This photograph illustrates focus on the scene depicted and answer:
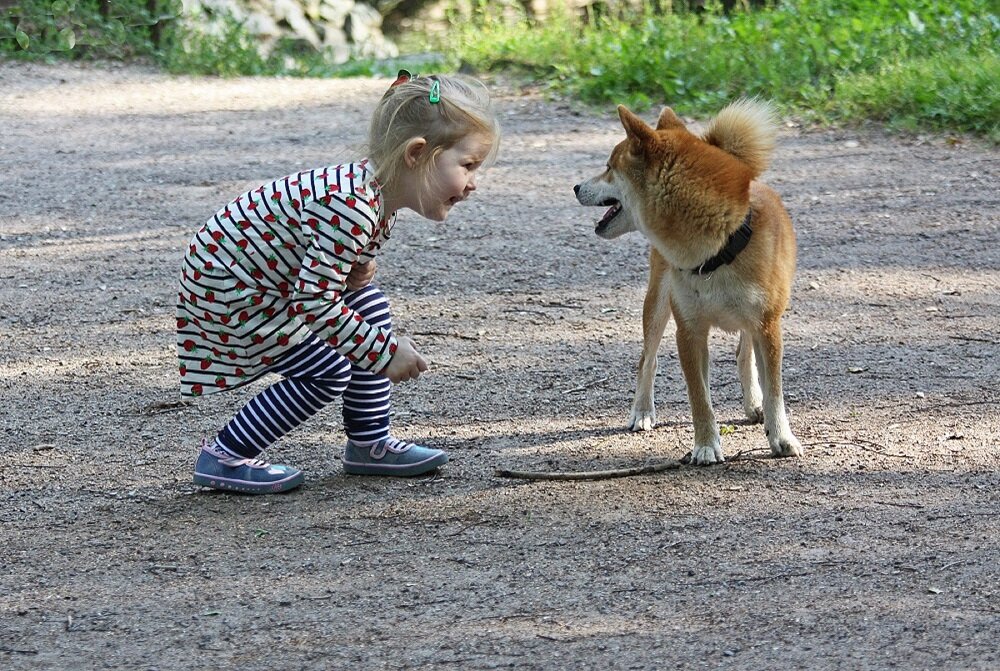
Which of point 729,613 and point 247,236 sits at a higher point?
point 247,236

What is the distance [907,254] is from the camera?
633 centimetres

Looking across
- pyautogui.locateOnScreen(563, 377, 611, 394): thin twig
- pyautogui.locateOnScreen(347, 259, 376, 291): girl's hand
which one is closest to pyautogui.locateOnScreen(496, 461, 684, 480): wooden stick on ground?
pyautogui.locateOnScreen(347, 259, 376, 291): girl's hand

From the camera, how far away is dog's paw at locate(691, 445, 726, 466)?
405cm

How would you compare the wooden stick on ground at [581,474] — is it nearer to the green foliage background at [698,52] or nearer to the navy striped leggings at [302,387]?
the navy striped leggings at [302,387]

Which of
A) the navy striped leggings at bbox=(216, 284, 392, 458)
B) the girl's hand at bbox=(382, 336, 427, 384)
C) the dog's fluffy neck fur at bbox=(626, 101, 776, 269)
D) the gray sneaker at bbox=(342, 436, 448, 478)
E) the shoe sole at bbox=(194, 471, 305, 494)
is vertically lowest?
the shoe sole at bbox=(194, 471, 305, 494)

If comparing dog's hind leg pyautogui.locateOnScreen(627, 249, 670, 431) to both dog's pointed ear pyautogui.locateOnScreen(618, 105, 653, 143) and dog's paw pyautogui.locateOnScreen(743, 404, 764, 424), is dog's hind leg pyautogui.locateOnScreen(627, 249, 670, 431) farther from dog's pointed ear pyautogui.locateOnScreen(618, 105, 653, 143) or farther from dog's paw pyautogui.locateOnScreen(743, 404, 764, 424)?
dog's pointed ear pyautogui.locateOnScreen(618, 105, 653, 143)

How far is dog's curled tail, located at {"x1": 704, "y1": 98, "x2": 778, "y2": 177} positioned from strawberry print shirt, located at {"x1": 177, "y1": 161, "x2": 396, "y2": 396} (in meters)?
1.11

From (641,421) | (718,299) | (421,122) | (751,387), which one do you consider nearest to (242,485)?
(421,122)

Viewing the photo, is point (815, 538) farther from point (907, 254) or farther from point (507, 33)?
point (507, 33)

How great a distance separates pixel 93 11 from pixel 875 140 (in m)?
7.30

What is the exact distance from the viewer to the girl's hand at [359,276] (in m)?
3.78

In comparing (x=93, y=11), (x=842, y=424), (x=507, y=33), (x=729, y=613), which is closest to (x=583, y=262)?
(x=842, y=424)

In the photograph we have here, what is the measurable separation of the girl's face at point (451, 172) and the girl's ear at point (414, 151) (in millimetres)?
49

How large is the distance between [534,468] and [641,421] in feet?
1.81
